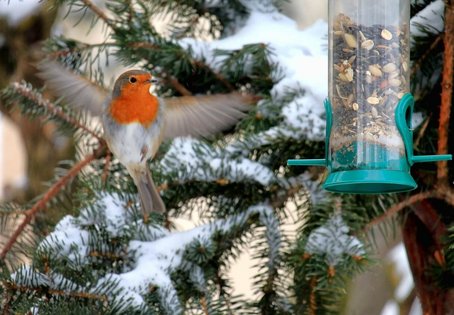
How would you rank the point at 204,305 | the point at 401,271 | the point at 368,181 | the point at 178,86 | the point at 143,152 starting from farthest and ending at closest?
the point at 401,271 < the point at 178,86 < the point at 143,152 < the point at 204,305 < the point at 368,181

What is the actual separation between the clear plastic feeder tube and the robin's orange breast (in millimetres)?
581

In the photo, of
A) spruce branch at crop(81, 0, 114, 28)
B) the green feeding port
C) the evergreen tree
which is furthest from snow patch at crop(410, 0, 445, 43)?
spruce branch at crop(81, 0, 114, 28)

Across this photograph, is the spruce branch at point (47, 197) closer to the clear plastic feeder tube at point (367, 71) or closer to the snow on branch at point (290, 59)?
the snow on branch at point (290, 59)

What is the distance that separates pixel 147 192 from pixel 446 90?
867 millimetres

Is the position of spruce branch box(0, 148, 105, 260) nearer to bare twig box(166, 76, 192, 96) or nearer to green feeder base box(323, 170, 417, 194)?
bare twig box(166, 76, 192, 96)

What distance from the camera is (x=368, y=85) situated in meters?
3.08

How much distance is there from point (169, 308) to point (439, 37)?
1072 millimetres

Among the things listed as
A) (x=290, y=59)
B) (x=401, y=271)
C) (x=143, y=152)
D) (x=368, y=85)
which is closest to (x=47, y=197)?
(x=143, y=152)

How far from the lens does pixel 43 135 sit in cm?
458

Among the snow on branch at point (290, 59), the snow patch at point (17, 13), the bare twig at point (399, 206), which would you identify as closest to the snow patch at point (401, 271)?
the bare twig at point (399, 206)

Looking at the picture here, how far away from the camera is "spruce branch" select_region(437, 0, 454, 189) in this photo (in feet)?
10.2

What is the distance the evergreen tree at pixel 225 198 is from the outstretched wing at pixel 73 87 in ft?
0.11

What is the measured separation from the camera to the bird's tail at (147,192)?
3.17m

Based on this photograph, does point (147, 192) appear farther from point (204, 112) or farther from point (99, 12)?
point (99, 12)
